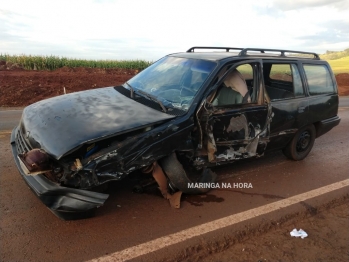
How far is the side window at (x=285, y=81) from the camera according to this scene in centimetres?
495

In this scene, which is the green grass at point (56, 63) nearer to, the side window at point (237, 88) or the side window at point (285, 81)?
the side window at point (285, 81)

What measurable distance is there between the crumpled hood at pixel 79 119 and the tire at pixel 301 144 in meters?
2.73

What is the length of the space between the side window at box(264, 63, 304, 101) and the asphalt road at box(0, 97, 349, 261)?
3.98 feet

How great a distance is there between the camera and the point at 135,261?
8.61 ft

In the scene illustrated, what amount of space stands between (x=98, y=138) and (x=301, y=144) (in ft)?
12.5

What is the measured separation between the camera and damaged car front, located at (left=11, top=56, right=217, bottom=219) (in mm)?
2814

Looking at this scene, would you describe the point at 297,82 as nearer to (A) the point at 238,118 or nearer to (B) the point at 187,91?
(A) the point at 238,118

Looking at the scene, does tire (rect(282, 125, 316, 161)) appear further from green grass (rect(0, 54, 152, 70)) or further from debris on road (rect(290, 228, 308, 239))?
green grass (rect(0, 54, 152, 70))

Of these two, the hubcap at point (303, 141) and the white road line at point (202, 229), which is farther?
the hubcap at point (303, 141)

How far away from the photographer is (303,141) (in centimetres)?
537

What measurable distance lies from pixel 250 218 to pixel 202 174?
827 mm

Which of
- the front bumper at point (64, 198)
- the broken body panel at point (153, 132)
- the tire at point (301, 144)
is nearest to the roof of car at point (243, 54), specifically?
the broken body panel at point (153, 132)

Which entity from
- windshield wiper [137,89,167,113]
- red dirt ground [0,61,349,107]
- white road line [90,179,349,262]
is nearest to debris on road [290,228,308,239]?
white road line [90,179,349,262]

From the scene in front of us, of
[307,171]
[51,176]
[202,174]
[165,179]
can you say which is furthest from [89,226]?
[307,171]
